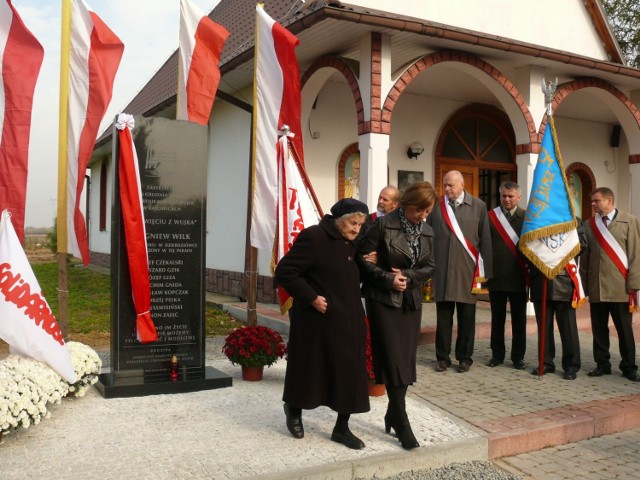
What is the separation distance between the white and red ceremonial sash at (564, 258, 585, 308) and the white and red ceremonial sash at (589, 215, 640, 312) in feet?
1.33

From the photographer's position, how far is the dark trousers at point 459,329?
6.40 m

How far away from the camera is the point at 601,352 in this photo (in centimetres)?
645

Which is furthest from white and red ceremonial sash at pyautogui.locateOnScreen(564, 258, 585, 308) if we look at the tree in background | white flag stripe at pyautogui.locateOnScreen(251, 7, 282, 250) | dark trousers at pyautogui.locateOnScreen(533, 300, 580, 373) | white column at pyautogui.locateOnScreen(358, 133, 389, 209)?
the tree in background

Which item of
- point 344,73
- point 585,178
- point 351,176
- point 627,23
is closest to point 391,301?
point 344,73

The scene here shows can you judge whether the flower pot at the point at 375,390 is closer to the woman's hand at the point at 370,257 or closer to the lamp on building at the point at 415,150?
the woman's hand at the point at 370,257

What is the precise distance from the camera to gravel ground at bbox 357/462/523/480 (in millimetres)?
3895

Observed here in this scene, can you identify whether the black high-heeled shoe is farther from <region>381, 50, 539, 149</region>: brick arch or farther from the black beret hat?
<region>381, 50, 539, 149</region>: brick arch

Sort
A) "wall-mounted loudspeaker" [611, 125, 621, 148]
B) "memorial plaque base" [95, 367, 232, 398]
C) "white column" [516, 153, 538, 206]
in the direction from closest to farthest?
"memorial plaque base" [95, 367, 232, 398]
"white column" [516, 153, 538, 206]
"wall-mounted loudspeaker" [611, 125, 621, 148]

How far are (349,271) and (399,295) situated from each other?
0.39 m

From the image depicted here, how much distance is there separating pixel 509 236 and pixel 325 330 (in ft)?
10.9

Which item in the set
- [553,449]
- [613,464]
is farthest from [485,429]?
[613,464]

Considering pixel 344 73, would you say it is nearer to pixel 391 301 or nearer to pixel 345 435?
pixel 391 301

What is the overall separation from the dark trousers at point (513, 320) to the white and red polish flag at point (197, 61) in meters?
3.74

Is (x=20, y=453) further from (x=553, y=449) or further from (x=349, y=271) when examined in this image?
(x=553, y=449)
